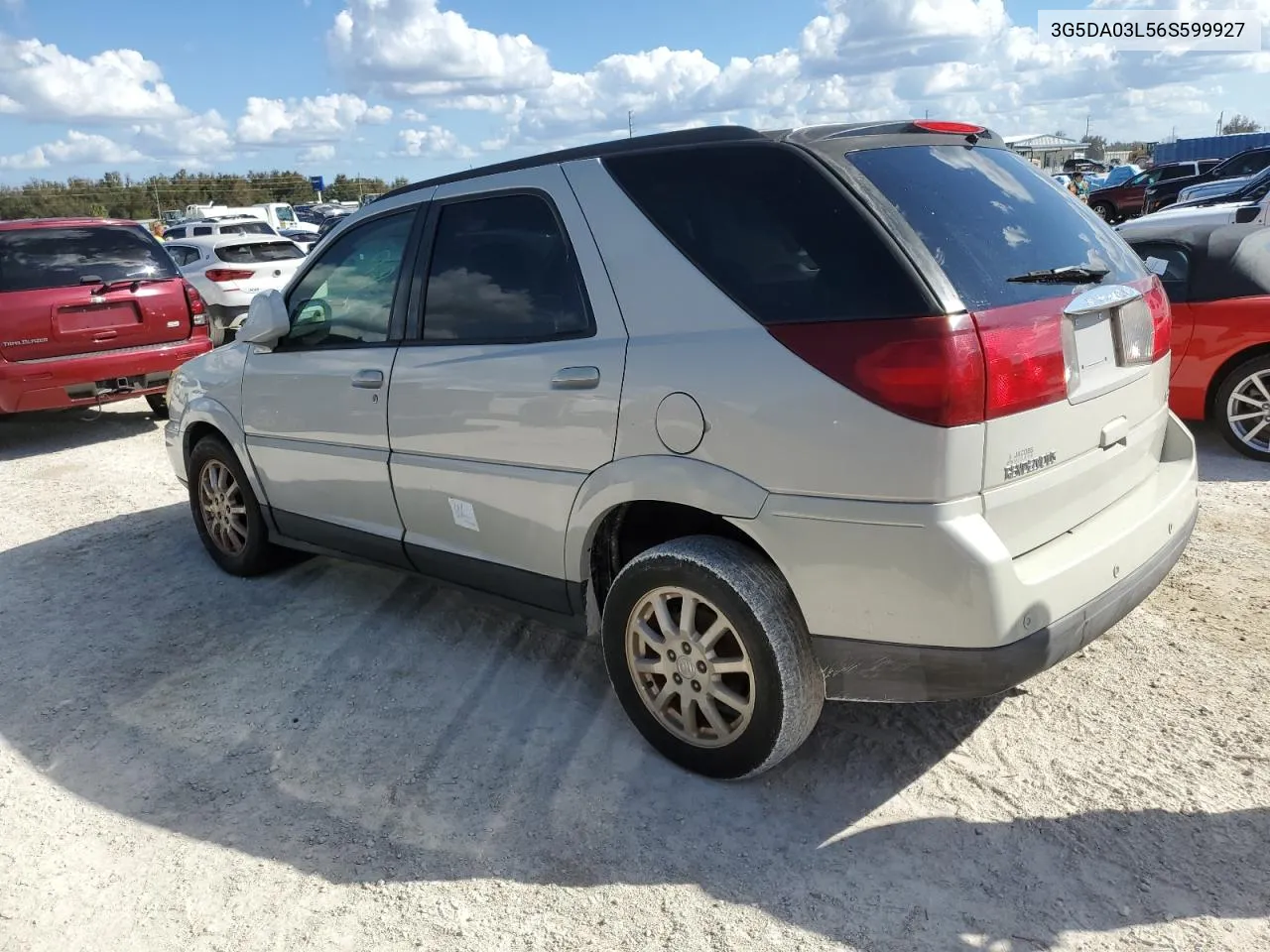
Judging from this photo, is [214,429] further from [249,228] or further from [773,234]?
[249,228]

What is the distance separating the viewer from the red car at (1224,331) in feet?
19.3

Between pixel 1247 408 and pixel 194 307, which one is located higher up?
pixel 194 307

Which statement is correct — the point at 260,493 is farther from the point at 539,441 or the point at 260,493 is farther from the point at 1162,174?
the point at 1162,174

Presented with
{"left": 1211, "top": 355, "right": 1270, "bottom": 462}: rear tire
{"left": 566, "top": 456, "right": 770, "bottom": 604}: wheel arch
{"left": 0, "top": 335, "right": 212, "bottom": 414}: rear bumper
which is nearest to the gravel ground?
{"left": 566, "top": 456, "right": 770, "bottom": 604}: wheel arch

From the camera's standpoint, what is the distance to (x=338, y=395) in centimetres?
402

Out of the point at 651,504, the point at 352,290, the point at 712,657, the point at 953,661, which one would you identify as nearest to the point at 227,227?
the point at 352,290

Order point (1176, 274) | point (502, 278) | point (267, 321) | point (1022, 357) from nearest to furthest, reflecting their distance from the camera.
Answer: point (1022, 357) < point (502, 278) < point (267, 321) < point (1176, 274)

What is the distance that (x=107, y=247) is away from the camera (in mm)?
8320

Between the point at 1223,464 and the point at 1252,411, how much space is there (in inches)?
16.0

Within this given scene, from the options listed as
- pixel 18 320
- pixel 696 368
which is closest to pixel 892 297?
pixel 696 368

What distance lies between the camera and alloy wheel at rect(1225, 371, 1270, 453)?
589cm

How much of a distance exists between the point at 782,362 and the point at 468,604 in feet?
7.87

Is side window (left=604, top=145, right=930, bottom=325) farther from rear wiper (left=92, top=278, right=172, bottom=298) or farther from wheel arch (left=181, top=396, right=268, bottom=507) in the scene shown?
rear wiper (left=92, top=278, right=172, bottom=298)

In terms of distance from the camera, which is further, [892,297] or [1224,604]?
[1224,604]
